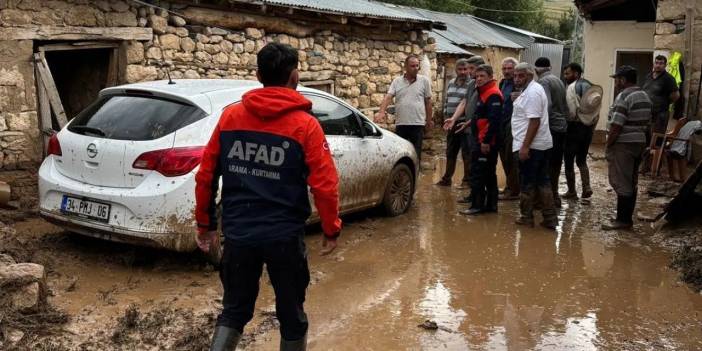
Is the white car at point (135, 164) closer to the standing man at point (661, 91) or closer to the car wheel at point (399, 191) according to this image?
the car wheel at point (399, 191)

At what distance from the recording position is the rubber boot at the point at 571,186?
8.84m

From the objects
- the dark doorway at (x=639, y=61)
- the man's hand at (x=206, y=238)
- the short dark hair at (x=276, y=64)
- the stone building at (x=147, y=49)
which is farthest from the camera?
the dark doorway at (x=639, y=61)

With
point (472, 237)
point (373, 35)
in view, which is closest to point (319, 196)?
point (472, 237)

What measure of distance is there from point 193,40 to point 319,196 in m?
6.13

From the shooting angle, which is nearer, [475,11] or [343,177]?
[343,177]

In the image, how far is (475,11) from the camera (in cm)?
3578

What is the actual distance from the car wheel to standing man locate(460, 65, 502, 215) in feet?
2.40

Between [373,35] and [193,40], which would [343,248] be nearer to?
[193,40]

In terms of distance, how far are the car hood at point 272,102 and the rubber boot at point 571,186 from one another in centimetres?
659

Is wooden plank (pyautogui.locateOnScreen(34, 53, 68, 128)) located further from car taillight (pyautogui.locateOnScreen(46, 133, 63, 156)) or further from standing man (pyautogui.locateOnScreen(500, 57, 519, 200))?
standing man (pyautogui.locateOnScreen(500, 57, 519, 200))

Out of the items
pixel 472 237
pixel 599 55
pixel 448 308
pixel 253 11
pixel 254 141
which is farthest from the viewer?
pixel 599 55

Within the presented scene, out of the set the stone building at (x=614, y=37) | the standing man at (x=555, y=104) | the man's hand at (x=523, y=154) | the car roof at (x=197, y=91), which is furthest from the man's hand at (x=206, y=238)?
the stone building at (x=614, y=37)

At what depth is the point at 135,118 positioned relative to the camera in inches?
201

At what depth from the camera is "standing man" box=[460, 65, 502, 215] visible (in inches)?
293
